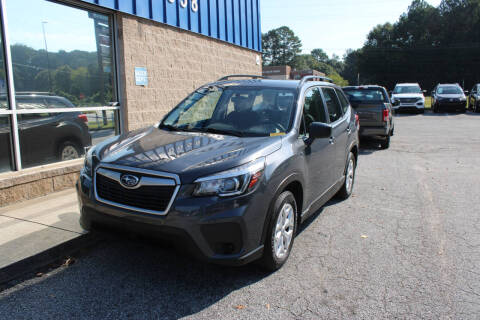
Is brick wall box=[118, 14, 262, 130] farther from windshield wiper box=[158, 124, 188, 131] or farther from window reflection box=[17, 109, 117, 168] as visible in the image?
windshield wiper box=[158, 124, 188, 131]

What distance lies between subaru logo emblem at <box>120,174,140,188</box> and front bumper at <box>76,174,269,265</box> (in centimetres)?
20

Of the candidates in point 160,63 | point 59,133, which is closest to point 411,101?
point 160,63

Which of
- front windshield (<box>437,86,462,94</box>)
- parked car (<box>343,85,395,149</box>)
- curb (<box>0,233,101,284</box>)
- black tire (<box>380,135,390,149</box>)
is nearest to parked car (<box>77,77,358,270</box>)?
curb (<box>0,233,101,284</box>)

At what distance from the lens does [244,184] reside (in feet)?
10.5

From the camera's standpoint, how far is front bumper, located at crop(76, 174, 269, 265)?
10.0 ft

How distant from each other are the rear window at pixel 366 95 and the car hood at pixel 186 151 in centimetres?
823

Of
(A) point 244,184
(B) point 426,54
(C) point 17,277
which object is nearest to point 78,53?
(C) point 17,277

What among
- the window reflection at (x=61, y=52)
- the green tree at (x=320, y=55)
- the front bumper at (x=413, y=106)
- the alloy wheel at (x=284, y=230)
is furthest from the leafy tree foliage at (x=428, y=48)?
the green tree at (x=320, y=55)

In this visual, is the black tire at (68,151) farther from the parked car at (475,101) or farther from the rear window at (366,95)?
the parked car at (475,101)

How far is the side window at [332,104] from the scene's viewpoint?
209 inches

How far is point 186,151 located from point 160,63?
5544mm

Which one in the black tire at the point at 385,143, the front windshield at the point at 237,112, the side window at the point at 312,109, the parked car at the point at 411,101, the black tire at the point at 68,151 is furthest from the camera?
the parked car at the point at 411,101

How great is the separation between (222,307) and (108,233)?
3.79ft

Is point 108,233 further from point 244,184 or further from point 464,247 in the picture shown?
point 464,247
